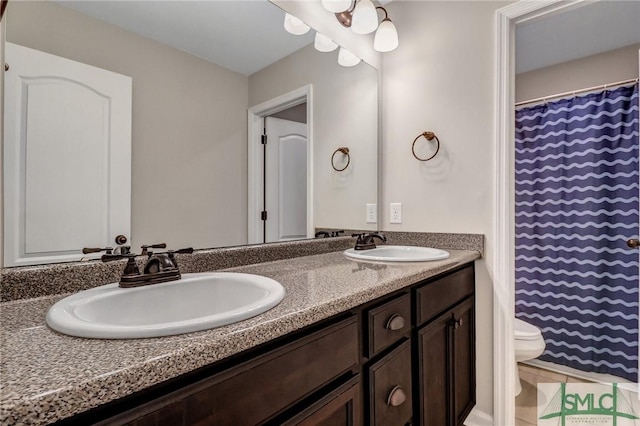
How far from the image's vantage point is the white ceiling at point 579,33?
6.47 feet

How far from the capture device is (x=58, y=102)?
0.87 m

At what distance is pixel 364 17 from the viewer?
69.0 inches

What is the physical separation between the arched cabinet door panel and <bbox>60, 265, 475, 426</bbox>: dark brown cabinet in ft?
2.07

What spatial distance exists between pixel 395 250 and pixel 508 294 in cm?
56

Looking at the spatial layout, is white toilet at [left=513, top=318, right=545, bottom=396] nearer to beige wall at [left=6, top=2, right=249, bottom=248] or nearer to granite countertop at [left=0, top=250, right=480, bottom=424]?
granite countertop at [left=0, top=250, right=480, bottom=424]

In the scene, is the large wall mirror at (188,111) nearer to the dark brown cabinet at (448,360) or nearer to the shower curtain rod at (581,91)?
the dark brown cabinet at (448,360)

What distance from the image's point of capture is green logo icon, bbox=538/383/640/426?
5.82 ft

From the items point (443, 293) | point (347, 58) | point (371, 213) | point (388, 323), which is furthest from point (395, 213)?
point (388, 323)

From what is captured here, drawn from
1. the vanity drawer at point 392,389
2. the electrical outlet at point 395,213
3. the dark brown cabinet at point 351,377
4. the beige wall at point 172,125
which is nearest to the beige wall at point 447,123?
the electrical outlet at point 395,213

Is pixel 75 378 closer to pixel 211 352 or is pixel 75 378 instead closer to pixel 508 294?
pixel 211 352

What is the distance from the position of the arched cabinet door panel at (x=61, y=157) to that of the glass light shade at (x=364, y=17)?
1.25 meters

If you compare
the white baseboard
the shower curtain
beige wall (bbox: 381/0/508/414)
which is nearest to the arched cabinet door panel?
beige wall (bbox: 381/0/508/414)

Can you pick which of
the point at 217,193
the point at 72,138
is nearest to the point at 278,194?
the point at 217,193

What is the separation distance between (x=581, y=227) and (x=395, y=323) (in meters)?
2.01
